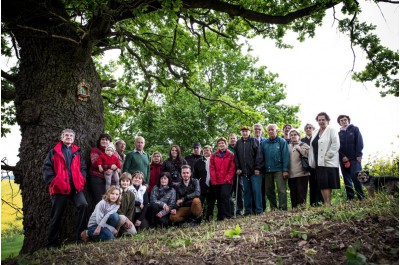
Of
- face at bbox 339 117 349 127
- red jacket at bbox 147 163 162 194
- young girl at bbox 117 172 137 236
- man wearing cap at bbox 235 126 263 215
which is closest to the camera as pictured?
young girl at bbox 117 172 137 236

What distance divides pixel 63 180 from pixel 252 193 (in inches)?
168

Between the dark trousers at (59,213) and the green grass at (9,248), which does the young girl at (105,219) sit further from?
the green grass at (9,248)

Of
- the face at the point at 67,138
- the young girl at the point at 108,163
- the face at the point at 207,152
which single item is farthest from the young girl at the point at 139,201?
the face at the point at 207,152

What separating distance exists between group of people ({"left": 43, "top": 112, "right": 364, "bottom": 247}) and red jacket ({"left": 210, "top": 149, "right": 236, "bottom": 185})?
2cm

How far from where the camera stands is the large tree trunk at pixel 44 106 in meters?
6.97

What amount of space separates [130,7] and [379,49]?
560cm

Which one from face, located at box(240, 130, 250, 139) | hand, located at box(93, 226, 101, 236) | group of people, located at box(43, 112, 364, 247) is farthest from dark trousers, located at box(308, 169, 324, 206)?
hand, located at box(93, 226, 101, 236)

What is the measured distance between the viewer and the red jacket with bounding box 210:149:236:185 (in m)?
8.15

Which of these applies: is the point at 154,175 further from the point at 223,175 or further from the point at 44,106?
the point at 44,106

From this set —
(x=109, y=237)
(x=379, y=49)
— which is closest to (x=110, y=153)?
(x=109, y=237)

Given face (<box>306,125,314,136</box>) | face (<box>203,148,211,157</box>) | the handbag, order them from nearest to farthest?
the handbag < face (<box>306,125,314,136</box>) < face (<box>203,148,211,157</box>)

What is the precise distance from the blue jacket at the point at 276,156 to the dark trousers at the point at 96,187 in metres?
3.64

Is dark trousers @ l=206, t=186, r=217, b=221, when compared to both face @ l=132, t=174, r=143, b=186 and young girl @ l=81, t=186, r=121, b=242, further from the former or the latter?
young girl @ l=81, t=186, r=121, b=242

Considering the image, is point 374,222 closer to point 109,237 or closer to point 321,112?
point 321,112
